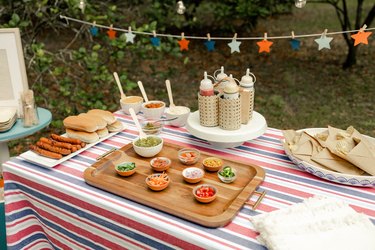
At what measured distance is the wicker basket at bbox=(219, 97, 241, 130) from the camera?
1545mm

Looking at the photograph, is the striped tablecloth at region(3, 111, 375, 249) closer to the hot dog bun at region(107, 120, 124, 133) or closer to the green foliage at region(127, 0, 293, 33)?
the hot dog bun at region(107, 120, 124, 133)

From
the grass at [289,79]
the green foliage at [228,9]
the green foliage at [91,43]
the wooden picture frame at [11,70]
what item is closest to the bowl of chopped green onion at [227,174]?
the wooden picture frame at [11,70]

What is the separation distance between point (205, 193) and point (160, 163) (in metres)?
0.28

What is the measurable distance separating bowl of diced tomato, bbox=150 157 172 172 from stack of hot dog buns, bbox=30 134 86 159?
0.38 meters

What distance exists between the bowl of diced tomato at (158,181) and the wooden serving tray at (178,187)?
19 millimetres

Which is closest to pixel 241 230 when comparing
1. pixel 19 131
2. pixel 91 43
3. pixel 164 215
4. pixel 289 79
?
pixel 164 215

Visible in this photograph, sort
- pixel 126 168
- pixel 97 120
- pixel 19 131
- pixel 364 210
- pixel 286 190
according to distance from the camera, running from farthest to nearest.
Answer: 1. pixel 19 131
2. pixel 97 120
3. pixel 126 168
4. pixel 286 190
5. pixel 364 210

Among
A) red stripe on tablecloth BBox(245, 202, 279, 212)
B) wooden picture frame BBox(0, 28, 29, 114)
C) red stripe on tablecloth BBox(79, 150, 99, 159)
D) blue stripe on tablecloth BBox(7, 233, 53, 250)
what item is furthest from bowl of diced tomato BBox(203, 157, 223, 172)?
wooden picture frame BBox(0, 28, 29, 114)

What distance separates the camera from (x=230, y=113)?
1550 mm

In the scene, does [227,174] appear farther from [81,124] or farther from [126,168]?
[81,124]

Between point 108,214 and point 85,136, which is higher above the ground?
point 85,136

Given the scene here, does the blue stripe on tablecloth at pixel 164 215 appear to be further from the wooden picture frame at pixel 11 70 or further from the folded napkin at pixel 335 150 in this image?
the wooden picture frame at pixel 11 70

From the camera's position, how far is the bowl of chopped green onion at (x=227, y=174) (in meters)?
1.37

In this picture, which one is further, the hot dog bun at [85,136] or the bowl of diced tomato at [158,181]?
the hot dog bun at [85,136]
